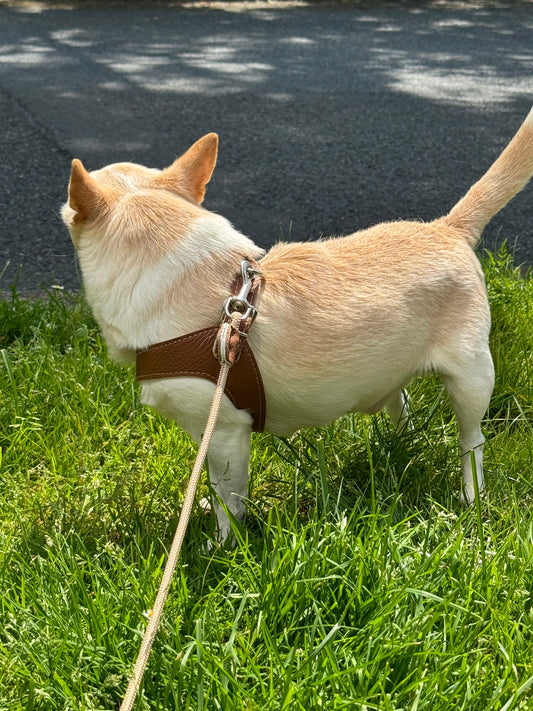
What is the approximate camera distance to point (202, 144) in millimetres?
2328

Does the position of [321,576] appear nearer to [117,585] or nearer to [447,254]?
[117,585]

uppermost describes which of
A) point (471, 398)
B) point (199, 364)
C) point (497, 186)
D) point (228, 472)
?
A: point (497, 186)

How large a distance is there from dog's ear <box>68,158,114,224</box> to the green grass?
90 cm

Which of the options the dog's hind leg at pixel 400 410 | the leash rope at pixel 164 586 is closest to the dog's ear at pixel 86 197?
the leash rope at pixel 164 586

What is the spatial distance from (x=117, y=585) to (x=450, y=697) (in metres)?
0.87

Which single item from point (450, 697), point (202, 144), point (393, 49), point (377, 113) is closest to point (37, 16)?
point (393, 49)

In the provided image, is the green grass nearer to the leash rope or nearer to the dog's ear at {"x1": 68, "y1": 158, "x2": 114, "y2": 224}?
the leash rope

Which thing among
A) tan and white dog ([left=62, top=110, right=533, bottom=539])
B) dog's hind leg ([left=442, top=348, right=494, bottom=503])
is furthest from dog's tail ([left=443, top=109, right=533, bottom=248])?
dog's hind leg ([left=442, top=348, right=494, bottom=503])

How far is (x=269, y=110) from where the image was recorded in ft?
21.6

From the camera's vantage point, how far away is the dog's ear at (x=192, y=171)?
7.66 ft

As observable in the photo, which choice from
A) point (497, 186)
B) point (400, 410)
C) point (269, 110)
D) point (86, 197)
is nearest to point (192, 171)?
point (86, 197)

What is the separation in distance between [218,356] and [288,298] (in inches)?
12.2

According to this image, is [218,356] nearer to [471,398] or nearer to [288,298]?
[288,298]

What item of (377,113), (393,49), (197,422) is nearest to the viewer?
(197,422)
